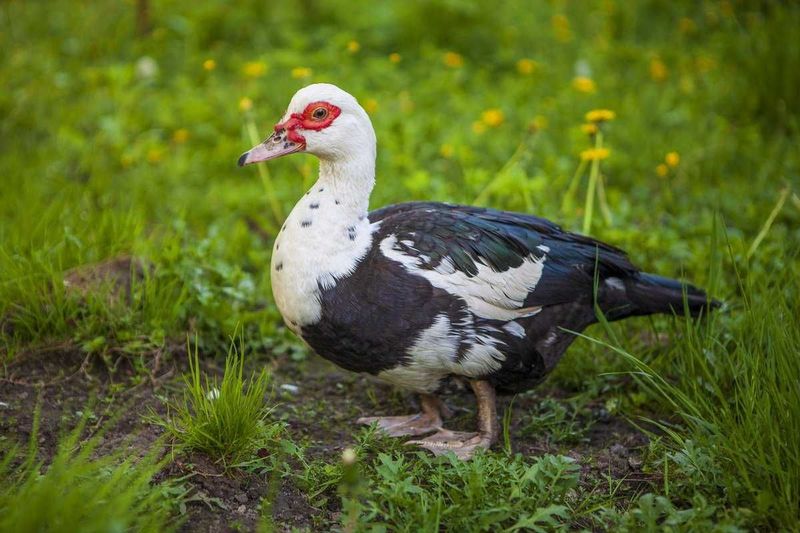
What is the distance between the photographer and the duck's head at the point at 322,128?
3.15 meters

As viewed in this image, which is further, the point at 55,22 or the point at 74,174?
the point at 55,22

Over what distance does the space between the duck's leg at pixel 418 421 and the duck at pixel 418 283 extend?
1 cm

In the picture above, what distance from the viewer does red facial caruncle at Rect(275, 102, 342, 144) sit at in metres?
3.15

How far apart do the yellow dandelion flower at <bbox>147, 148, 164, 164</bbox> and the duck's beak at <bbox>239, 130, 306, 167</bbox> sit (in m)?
2.21

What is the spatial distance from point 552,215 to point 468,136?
1136mm

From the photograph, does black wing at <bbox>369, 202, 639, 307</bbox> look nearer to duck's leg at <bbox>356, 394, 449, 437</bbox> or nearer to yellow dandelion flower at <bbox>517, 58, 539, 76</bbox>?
duck's leg at <bbox>356, 394, 449, 437</bbox>

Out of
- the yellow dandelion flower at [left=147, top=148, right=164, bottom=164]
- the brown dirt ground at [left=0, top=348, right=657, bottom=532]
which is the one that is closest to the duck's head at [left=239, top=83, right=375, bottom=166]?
the brown dirt ground at [left=0, top=348, right=657, bottom=532]

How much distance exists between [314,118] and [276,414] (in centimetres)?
109

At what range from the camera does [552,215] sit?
14.9 feet

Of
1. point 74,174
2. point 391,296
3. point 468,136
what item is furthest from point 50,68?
point 391,296

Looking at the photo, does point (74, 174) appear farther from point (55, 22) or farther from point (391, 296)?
point (391, 296)

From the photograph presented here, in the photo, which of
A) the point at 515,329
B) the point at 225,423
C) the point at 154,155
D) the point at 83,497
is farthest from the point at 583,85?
the point at 83,497

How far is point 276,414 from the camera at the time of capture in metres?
3.36

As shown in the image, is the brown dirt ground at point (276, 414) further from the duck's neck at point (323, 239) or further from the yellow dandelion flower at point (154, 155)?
the yellow dandelion flower at point (154, 155)
